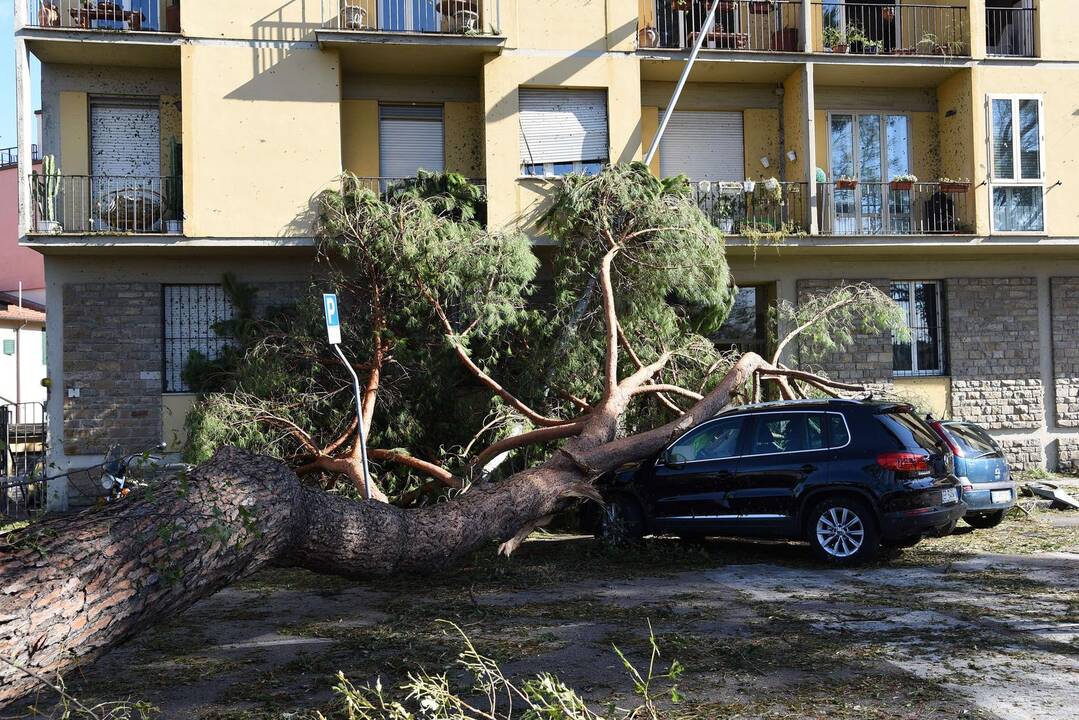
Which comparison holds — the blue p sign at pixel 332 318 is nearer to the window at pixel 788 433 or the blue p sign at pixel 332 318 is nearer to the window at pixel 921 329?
the window at pixel 788 433

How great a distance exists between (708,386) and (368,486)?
18.3ft

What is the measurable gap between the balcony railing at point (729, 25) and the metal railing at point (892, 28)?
569 millimetres

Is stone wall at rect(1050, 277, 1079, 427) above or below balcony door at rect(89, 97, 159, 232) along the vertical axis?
below

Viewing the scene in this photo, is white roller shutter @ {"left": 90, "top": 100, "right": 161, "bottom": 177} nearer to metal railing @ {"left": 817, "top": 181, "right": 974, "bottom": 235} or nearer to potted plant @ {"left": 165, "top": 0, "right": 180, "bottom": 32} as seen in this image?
potted plant @ {"left": 165, "top": 0, "right": 180, "bottom": 32}

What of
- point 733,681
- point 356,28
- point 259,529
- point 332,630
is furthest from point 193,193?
point 733,681

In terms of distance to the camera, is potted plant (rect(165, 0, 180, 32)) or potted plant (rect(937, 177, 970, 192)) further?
potted plant (rect(937, 177, 970, 192))

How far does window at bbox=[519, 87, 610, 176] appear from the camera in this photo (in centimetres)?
1661

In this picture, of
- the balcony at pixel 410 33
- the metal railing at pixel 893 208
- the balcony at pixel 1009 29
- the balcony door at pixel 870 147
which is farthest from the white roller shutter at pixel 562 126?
the balcony at pixel 1009 29

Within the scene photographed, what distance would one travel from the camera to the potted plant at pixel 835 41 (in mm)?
17878

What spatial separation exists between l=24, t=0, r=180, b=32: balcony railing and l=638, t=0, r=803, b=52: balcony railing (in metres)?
8.29

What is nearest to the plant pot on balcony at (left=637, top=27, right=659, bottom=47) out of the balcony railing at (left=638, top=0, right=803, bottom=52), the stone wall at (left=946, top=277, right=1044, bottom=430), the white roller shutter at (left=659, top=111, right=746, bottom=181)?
the balcony railing at (left=638, top=0, right=803, bottom=52)

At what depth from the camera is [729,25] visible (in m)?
17.9

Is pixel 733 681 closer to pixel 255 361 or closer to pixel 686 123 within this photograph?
pixel 255 361

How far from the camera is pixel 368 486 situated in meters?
9.60
